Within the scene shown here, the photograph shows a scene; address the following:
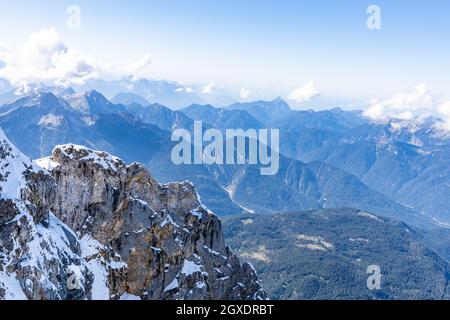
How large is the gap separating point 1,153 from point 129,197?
30.4 m

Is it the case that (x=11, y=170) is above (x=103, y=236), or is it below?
above

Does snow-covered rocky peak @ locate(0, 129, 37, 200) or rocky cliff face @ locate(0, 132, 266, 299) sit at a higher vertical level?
snow-covered rocky peak @ locate(0, 129, 37, 200)

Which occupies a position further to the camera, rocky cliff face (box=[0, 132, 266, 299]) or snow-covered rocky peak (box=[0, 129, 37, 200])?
snow-covered rocky peak (box=[0, 129, 37, 200])

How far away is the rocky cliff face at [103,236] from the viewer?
232 ft

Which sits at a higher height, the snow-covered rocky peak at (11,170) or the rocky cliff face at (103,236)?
the snow-covered rocky peak at (11,170)

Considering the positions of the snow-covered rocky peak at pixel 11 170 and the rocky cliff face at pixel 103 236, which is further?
the snow-covered rocky peak at pixel 11 170

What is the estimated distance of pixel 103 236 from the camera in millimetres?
96312

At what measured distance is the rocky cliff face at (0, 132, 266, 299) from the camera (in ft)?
232

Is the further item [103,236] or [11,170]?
[103,236]
